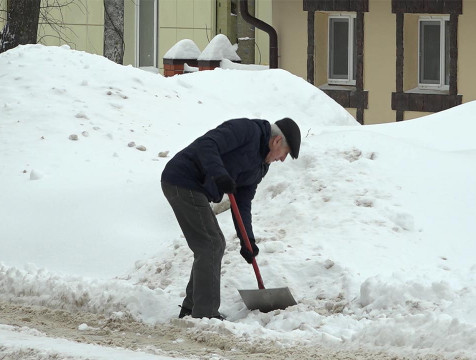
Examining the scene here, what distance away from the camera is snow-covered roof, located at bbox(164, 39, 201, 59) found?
823 inches

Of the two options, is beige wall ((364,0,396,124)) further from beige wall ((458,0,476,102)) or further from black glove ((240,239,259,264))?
black glove ((240,239,259,264))

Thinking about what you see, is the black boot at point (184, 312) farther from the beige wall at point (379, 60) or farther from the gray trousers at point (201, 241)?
the beige wall at point (379, 60)

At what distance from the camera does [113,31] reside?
752 inches

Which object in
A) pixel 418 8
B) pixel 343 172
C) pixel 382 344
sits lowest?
pixel 382 344

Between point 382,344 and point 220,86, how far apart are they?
8624mm

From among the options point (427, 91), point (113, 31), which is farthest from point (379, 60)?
point (113, 31)

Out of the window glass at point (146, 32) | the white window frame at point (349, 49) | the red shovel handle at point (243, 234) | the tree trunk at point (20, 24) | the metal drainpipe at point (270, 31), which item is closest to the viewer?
the red shovel handle at point (243, 234)

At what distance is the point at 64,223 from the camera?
975 cm

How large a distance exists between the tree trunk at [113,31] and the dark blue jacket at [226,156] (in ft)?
39.1

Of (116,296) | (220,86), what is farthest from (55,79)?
(116,296)

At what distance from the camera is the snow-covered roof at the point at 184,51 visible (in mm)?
20906

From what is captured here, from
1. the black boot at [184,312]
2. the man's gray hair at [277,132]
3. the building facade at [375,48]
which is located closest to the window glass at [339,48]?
the building facade at [375,48]

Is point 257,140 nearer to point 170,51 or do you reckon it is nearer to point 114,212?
point 114,212

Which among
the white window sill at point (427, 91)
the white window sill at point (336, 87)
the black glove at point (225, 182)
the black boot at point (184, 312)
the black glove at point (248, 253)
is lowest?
the black boot at point (184, 312)
